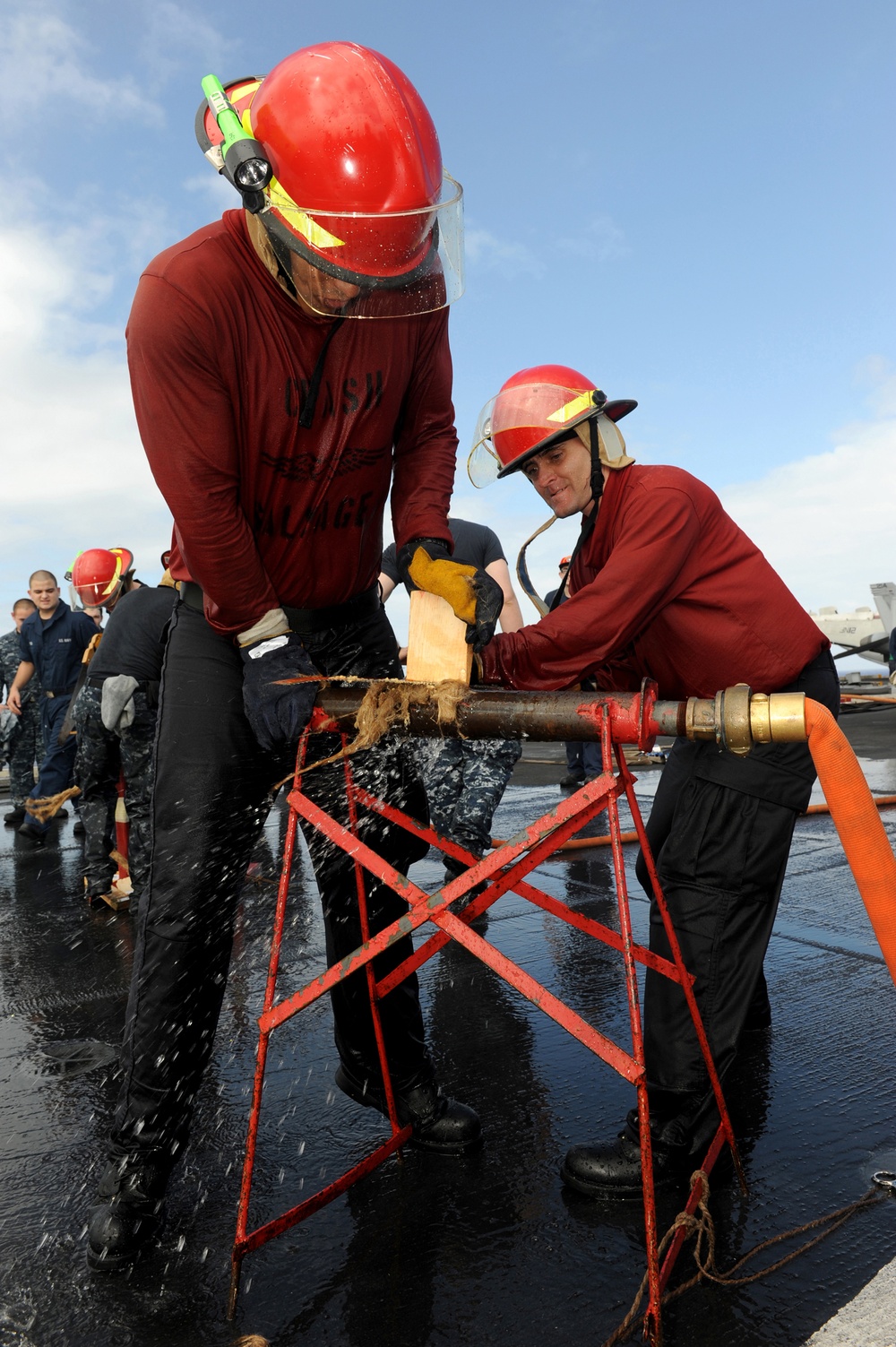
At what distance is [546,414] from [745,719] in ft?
3.99

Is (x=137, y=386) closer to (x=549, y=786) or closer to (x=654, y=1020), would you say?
(x=654, y=1020)

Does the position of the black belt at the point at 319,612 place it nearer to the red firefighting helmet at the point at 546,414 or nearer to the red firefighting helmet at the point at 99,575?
the red firefighting helmet at the point at 546,414

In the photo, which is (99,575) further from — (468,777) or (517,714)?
(517,714)

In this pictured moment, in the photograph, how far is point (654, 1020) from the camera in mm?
2434

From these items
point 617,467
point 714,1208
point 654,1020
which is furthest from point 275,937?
point 617,467

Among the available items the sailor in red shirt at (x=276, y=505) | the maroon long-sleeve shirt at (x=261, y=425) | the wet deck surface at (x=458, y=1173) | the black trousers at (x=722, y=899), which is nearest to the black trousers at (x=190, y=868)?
the sailor in red shirt at (x=276, y=505)

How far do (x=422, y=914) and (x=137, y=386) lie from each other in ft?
4.17

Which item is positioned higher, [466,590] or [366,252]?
[366,252]

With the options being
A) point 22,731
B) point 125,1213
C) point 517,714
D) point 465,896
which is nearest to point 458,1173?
point 125,1213

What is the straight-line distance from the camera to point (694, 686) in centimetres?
260

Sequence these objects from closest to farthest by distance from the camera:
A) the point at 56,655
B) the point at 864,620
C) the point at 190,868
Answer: the point at 190,868
the point at 56,655
the point at 864,620

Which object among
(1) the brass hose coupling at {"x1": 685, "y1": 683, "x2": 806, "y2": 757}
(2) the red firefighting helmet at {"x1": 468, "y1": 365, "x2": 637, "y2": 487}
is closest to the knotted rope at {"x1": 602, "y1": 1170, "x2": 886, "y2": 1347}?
(1) the brass hose coupling at {"x1": 685, "y1": 683, "x2": 806, "y2": 757}

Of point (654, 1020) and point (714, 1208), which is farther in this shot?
point (654, 1020)

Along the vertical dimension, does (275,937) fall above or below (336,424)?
below
